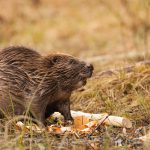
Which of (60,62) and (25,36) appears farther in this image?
(25,36)

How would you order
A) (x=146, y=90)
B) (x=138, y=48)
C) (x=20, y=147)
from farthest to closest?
(x=138, y=48) → (x=146, y=90) → (x=20, y=147)

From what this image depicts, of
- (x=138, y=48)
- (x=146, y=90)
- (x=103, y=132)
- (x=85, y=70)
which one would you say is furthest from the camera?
(x=138, y=48)

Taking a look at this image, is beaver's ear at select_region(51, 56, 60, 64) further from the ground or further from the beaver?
the ground

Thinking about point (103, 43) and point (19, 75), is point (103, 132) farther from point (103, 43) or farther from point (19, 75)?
point (103, 43)

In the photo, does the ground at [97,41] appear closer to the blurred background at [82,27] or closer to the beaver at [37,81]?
the blurred background at [82,27]

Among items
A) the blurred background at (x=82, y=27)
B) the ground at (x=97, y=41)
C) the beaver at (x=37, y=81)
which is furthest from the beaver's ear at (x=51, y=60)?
the blurred background at (x=82, y=27)

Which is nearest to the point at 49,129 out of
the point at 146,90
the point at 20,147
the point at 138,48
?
the point at 20,147
